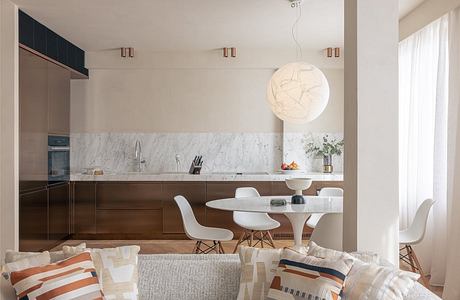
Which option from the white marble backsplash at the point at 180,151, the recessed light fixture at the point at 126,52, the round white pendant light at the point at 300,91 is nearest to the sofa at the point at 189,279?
the round white pendant light at the point at 300,91

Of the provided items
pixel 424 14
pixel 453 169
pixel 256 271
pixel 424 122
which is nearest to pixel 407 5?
pixel 424 14

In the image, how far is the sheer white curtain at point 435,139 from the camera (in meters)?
4.14

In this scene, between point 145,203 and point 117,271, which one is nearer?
point 117,271

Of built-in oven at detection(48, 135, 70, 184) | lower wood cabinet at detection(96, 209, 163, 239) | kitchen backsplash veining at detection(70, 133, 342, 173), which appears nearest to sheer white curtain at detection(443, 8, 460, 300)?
kitchen backsplash veining at detection(70, 133, 342, 173)

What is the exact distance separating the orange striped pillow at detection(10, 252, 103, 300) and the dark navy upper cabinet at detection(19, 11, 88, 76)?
351 centimetres

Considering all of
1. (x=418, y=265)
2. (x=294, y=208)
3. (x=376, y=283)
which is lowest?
(x=418, y=265)

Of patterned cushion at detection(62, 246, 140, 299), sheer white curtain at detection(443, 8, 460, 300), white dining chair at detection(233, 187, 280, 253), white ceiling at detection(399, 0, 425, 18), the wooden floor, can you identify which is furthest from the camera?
the wooden floor

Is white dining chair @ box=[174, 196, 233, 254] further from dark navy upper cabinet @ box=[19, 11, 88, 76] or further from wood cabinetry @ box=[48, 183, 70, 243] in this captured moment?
dark navy upper cabinet @ box=[19, 11, 88, 76]

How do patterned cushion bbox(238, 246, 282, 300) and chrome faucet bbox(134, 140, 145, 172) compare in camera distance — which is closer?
patterned cushion bbox(238, 246, 282, 300)

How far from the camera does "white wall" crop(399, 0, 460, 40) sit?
4.38m

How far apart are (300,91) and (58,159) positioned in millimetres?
3467

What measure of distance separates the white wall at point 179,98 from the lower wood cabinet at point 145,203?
3.47ft

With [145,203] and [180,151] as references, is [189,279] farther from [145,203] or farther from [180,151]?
[180,151]

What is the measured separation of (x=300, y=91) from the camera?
4.34m
